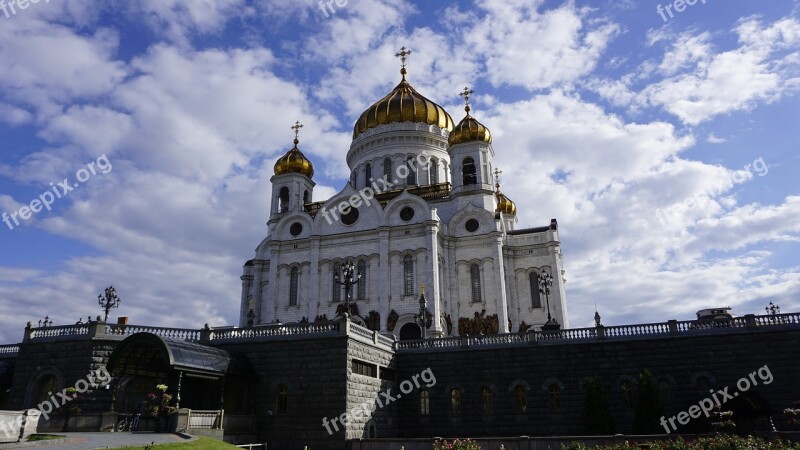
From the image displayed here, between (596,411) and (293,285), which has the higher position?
(293,285)

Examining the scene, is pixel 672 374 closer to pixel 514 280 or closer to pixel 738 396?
pixel 738 396

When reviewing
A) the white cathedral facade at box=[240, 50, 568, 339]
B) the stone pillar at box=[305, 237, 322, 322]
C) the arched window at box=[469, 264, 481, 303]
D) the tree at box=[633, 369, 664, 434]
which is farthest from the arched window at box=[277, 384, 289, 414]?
the arched window at box=[469, 264, 481, 303]

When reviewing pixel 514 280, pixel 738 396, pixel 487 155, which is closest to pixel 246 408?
pixel 738 396

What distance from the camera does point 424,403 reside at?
29031mm

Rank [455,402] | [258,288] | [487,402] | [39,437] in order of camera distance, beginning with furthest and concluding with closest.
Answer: [258,288], [455,402], [487,402], [39,437]

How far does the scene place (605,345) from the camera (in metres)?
→ 27.2

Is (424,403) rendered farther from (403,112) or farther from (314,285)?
(403,112)

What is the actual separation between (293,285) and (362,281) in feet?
18.4

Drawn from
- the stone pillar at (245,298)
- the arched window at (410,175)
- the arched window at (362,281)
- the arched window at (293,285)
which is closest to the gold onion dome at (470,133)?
the arched window at (410,175)

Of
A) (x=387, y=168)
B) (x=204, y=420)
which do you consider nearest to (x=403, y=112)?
(x=387, y=168)

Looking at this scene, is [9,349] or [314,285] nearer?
[9,349]

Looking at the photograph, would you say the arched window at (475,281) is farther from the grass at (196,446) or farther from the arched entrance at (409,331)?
the grass at (196,446)

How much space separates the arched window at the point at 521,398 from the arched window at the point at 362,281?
16028 millimetres

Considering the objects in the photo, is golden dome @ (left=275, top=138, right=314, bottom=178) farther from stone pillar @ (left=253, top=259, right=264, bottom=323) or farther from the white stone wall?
stone pillar @ (left=253, top=259, right=264, bottom=323)
